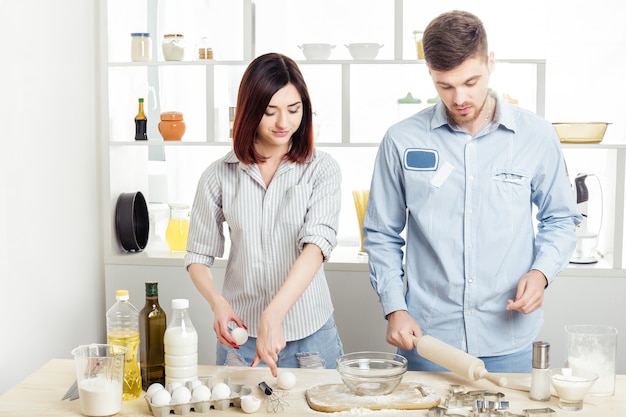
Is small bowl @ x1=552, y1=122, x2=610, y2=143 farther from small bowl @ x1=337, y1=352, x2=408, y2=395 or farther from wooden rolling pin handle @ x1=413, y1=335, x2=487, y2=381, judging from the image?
small bowl @ x1=337, y1=352, x2=408, y2=395

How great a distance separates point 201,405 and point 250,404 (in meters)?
0.12

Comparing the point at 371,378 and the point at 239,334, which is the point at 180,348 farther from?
the point at 371,378

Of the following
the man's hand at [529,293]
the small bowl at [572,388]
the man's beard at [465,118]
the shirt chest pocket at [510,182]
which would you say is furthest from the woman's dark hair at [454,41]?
the small bowl at [572,388]

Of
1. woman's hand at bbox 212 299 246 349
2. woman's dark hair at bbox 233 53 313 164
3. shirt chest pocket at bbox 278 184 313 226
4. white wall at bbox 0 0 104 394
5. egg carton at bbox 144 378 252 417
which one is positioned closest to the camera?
egg carton at bbox 144 378 252 417

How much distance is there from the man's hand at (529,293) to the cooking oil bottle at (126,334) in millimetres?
969

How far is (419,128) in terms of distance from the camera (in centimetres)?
232

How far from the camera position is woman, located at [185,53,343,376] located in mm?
2219

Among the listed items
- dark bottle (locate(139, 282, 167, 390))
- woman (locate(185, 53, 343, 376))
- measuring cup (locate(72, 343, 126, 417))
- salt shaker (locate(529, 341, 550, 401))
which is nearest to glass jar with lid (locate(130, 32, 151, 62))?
woman (locate(185, 53, 343, 376))

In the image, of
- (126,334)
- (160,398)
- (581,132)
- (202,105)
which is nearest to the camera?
(160,398)

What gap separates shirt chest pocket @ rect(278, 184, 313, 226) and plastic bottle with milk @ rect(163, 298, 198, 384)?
19.9 inches

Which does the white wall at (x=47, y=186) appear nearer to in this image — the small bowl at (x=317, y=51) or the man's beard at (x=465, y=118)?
the small bowl at (x=317, y=51)

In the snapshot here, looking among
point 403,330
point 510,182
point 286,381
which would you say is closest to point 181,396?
point 286,381

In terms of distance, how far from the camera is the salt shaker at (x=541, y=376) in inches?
73.5

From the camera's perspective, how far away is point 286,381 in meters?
1.95
